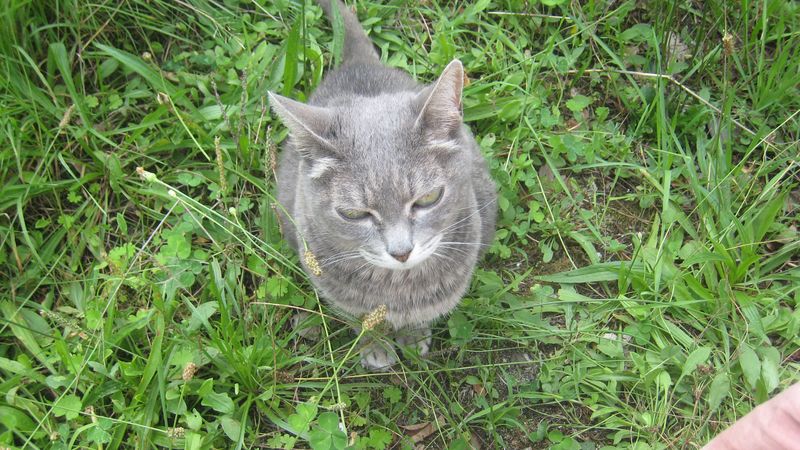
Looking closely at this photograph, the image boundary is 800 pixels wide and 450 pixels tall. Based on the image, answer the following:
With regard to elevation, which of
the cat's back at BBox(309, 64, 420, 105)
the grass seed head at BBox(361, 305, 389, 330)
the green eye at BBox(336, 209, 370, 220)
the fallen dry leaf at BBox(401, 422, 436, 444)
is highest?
the cat's back at BBox(309, 64, 420, 105)

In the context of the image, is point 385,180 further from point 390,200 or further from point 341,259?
point 341,259

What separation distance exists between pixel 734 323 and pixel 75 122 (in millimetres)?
3641

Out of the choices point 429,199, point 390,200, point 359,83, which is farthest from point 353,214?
point 359,83

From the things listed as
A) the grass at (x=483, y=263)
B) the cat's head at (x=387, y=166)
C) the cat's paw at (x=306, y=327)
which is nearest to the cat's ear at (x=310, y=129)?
the cat's head at (x=387, y=166)

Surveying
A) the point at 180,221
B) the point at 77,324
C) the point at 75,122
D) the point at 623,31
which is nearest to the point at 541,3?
the point at 623,31

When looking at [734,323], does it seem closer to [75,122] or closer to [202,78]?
[202,78]

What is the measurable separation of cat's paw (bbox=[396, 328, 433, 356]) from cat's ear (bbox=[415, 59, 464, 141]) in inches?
45.1

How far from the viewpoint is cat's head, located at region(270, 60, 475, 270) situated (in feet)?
7.86

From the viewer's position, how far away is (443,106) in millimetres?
2396

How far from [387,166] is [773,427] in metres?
1.47

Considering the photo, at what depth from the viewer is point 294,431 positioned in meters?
2.90

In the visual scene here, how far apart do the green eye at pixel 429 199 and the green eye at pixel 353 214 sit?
20cm

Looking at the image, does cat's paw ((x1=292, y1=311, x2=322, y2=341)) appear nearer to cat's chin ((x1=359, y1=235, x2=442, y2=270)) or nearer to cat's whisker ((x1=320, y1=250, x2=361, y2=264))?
cat's whisker ((x1=320, y1=250, x2=361, y2=264))

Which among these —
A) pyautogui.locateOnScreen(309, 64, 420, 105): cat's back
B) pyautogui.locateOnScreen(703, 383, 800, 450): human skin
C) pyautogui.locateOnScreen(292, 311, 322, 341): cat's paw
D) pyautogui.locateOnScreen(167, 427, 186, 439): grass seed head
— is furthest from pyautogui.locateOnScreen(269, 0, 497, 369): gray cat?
pyautogui.locateOnScreen(703, 383, 800, 450): human skin
